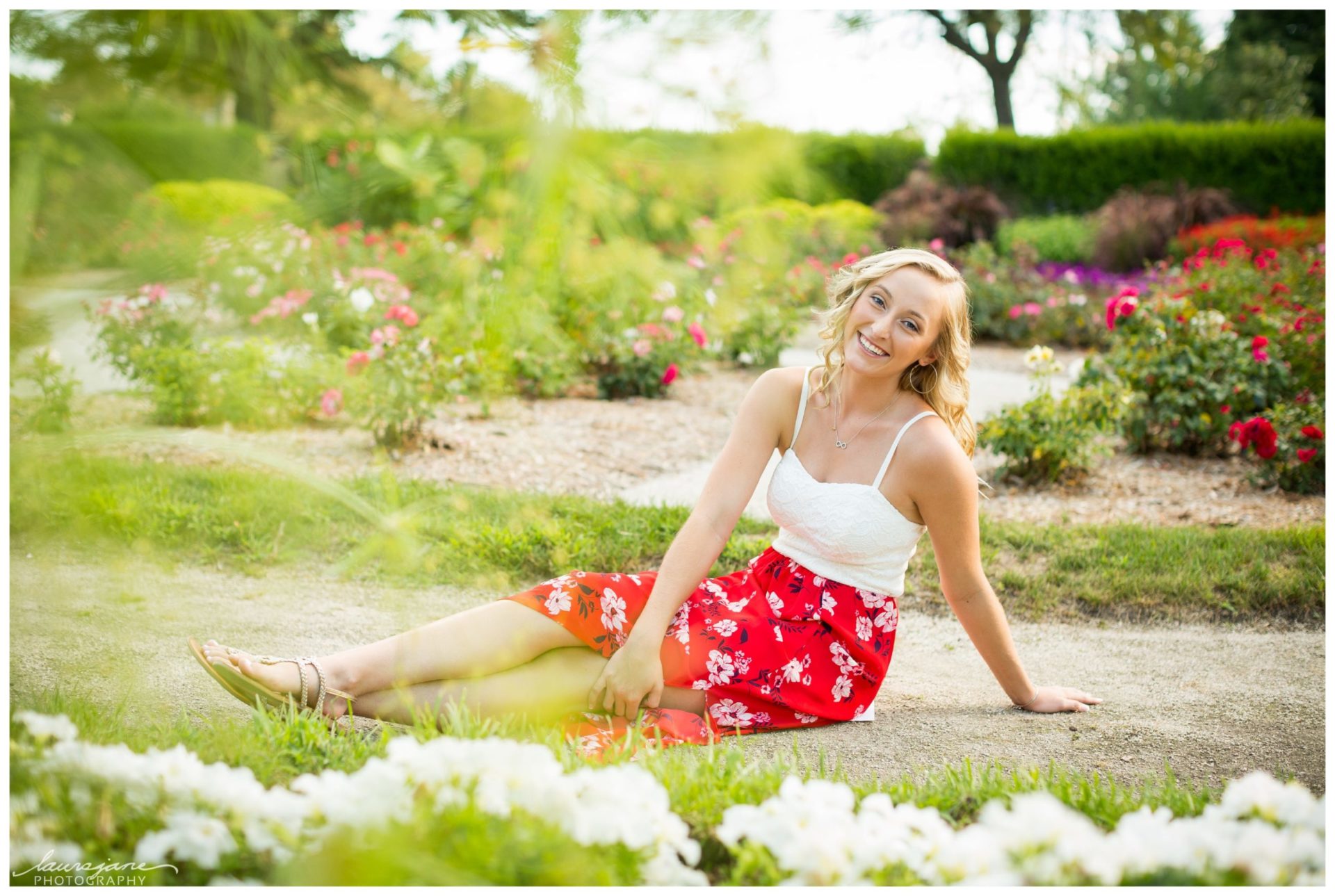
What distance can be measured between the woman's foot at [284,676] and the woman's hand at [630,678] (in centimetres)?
54

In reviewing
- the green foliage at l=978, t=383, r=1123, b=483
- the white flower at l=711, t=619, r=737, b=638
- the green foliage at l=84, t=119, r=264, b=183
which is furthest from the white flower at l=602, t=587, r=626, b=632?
the green foliage at l=978, t=383, r=1123, b=483

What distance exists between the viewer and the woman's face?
216 centimetres

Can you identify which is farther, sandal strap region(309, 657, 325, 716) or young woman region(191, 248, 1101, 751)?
young woman region(191, 248, 1101, 751)

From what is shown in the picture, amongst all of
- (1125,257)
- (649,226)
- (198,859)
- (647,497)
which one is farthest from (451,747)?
(1125,257)

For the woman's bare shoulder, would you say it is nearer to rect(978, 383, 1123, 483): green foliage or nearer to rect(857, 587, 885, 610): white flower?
rect(857, 587, 885, 610): white flower

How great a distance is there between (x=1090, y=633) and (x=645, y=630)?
5.55ft

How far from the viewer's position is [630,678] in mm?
2062

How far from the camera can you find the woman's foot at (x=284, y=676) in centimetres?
188

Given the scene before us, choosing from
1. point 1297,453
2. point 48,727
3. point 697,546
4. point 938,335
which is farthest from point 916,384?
point 1297,453

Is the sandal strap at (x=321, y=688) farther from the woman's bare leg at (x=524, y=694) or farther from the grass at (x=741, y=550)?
the grass at (x=741, y=550)

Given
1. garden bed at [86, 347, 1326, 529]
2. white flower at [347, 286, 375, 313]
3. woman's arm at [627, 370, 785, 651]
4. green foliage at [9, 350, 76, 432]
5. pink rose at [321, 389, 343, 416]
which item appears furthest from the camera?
pink rose at [321, 389, 343, 416]

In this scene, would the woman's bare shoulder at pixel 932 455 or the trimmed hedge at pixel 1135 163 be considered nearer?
the woman's bare shoulder at pixel 932 455

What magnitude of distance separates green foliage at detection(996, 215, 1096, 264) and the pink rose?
8.15m

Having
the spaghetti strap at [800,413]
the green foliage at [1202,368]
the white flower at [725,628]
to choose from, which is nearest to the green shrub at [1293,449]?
the green foliage at [1202,368]
